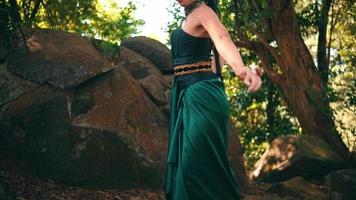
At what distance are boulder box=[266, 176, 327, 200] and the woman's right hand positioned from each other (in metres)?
6.08

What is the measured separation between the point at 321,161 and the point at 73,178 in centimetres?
566

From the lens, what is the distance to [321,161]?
10.5m

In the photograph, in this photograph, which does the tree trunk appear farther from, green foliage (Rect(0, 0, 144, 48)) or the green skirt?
the green skirt

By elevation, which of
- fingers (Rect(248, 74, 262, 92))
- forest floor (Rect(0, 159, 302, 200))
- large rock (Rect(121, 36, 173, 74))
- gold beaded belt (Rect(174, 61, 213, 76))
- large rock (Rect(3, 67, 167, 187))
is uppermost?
large rock (Rect(121, 36, 173, 74))

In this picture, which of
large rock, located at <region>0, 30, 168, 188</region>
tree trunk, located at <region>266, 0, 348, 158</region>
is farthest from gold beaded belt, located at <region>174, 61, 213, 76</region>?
tree trunk, located at <region>266, 0, 348, 158</region>

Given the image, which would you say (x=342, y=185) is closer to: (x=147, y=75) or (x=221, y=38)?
(x=147, y=75)

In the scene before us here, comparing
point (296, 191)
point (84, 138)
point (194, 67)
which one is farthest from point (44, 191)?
point (296, 191)

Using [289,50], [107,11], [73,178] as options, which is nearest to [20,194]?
[73,178]

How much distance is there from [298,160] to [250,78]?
7.96 m

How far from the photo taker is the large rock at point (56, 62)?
740cm

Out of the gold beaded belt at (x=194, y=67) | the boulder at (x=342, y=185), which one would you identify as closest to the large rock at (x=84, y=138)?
the boulder at (x=342, y=185)

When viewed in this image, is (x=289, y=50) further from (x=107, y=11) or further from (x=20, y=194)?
(x=107, y=11)

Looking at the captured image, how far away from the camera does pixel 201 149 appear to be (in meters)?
3.15

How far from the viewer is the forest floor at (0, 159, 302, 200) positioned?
614 centimetres
